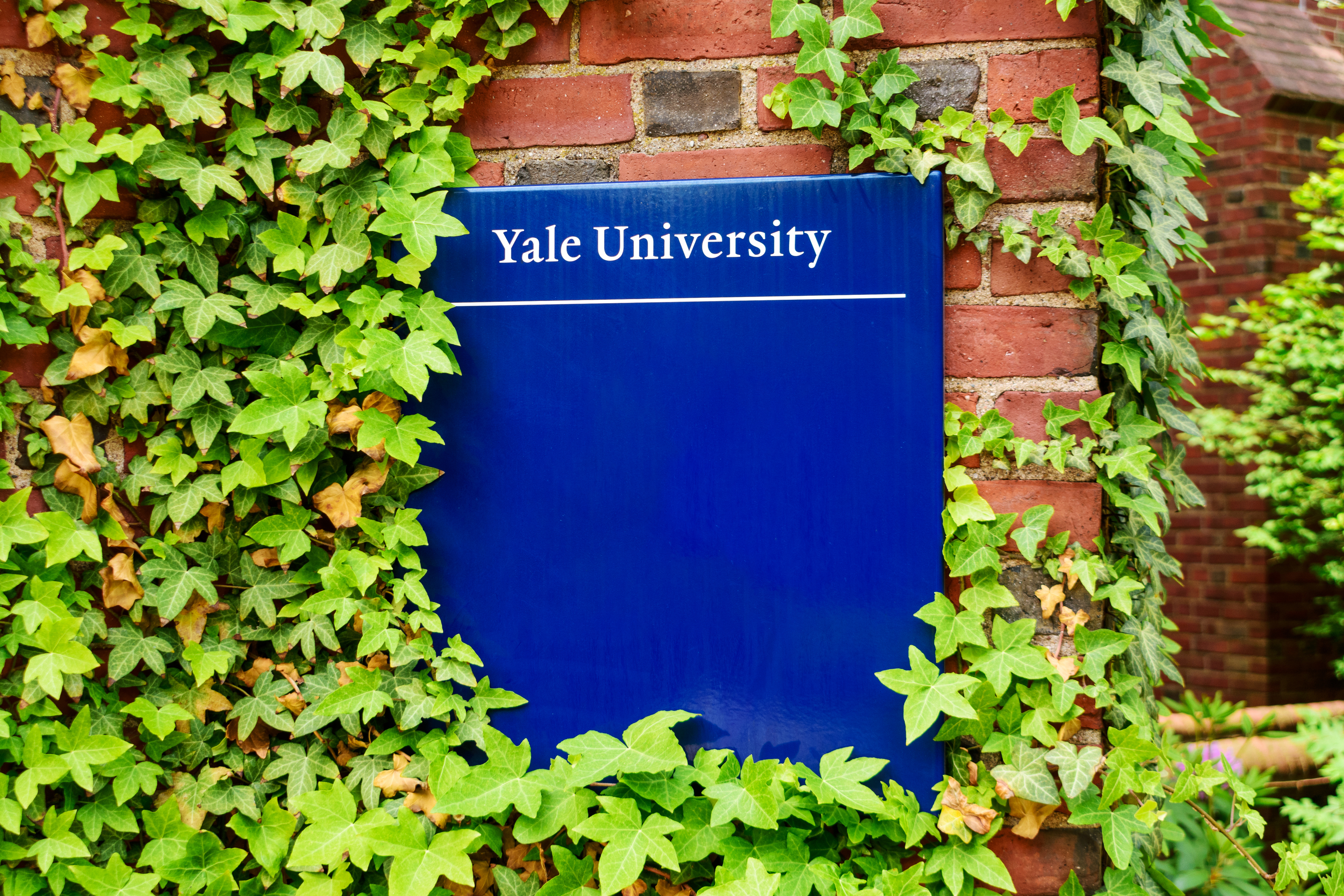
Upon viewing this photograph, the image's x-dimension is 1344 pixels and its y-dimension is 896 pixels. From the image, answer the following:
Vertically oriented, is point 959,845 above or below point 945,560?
below

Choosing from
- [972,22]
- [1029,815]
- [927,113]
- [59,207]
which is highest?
[972,22]

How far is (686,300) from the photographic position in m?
1.26

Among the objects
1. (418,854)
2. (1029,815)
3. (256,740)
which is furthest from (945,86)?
(256,740)

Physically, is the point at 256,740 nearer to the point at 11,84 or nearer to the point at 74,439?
the point at 74,439

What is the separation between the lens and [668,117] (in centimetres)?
129

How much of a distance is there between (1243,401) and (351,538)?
405 centimetres

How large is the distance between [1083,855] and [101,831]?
1.47 metres

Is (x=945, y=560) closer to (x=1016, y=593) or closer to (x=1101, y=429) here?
(x=1016, y=593)

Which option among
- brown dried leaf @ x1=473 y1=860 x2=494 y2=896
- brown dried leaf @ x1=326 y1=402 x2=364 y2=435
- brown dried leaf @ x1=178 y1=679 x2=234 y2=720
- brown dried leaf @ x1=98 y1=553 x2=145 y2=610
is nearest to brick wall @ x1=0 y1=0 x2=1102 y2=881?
brown dried leaf @ x1=98 y1=553 x2=145 y2=610

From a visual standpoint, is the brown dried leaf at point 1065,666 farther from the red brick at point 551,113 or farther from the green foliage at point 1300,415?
the green foliage at point 1300,415

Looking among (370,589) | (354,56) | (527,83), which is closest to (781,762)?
(370,589)

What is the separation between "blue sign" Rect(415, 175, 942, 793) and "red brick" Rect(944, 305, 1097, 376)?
0.05 m

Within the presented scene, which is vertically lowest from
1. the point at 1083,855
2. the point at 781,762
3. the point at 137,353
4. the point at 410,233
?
the point at 1083,855

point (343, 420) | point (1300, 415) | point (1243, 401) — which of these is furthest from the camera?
point (1243, 401)
